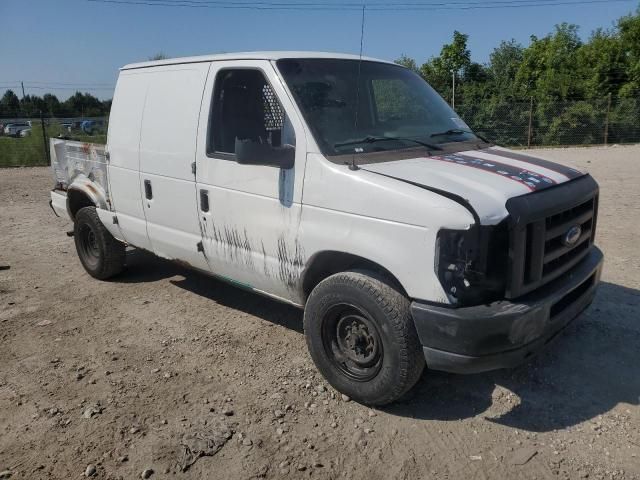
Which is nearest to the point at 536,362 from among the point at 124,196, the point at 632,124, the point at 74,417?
the point at 74,417

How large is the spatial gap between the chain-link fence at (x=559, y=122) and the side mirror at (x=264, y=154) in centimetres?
1966

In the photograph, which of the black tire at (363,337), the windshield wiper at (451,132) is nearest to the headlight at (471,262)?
the black tire at (363,337)

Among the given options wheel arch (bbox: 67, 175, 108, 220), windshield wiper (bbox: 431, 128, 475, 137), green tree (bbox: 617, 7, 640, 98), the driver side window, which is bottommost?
wheel arch (bbox: 67, 175, 108, 220)

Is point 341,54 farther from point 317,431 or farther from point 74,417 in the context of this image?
point 74,417

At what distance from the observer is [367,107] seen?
3996 millimetres

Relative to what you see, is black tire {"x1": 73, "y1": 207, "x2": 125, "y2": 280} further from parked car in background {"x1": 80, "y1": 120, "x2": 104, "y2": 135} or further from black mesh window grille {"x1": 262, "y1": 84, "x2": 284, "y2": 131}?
black mesh window grille {"x1": 262, "y1": 84, "x2": 284, "y2": 131}

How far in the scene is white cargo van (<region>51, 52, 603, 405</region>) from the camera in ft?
9.45

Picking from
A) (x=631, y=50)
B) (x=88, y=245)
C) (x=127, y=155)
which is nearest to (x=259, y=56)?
(x=127, y=155)

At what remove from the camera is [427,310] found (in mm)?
2910

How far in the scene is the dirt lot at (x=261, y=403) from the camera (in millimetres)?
2943

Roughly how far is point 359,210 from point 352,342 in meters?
0.86

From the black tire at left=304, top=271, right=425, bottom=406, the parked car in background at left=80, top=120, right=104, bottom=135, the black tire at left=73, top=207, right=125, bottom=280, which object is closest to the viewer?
the black tire at left=304, top=271, right=425, bottom=406

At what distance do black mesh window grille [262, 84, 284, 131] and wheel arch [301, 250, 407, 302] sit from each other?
962 millimetres

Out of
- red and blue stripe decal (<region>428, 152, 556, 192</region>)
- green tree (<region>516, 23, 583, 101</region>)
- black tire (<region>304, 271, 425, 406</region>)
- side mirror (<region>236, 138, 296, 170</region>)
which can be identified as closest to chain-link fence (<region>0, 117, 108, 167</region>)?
side mirror (<region>236, 138, 296, 170</region>)
